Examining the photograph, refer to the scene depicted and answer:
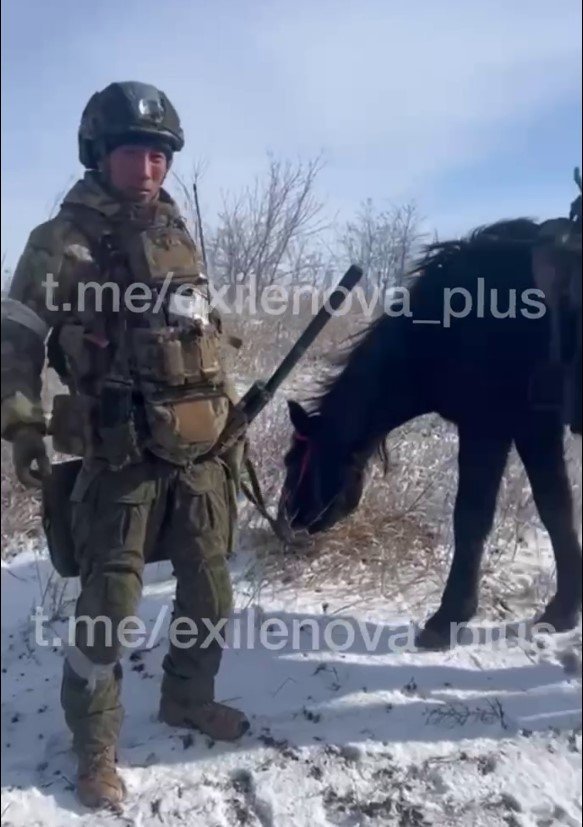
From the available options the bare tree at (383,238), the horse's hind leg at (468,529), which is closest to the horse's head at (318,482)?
the horse's hind leg at (468,529)

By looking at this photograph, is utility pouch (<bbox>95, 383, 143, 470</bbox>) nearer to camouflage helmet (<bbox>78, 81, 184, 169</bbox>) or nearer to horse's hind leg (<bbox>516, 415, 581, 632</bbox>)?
camouflage helmet (<bbox>78, 81, 184, 169</bbox>)

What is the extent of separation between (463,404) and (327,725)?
26.0 inches

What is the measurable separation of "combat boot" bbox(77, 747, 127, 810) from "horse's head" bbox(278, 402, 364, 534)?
0.58m

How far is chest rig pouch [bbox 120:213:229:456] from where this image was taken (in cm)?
154

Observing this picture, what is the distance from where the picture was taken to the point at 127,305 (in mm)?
1545

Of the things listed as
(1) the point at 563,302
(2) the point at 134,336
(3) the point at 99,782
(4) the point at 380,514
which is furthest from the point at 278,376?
(3) the point at 99,782

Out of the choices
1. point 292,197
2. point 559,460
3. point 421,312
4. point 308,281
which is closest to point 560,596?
point 559,460

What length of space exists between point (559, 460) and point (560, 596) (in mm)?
238

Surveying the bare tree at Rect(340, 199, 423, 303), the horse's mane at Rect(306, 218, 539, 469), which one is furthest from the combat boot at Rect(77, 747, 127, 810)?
the bare tree at Rect(340, 199, 423, 303)

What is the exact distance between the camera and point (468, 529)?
170 cm

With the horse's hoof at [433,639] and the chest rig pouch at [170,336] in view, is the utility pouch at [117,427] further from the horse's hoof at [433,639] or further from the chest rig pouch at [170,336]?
the horse's hoof at [433,639]

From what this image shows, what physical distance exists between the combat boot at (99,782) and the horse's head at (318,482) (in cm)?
58

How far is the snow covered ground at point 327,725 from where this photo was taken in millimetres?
1494

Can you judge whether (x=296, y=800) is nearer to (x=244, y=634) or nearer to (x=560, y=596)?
(x=244, y=634)
